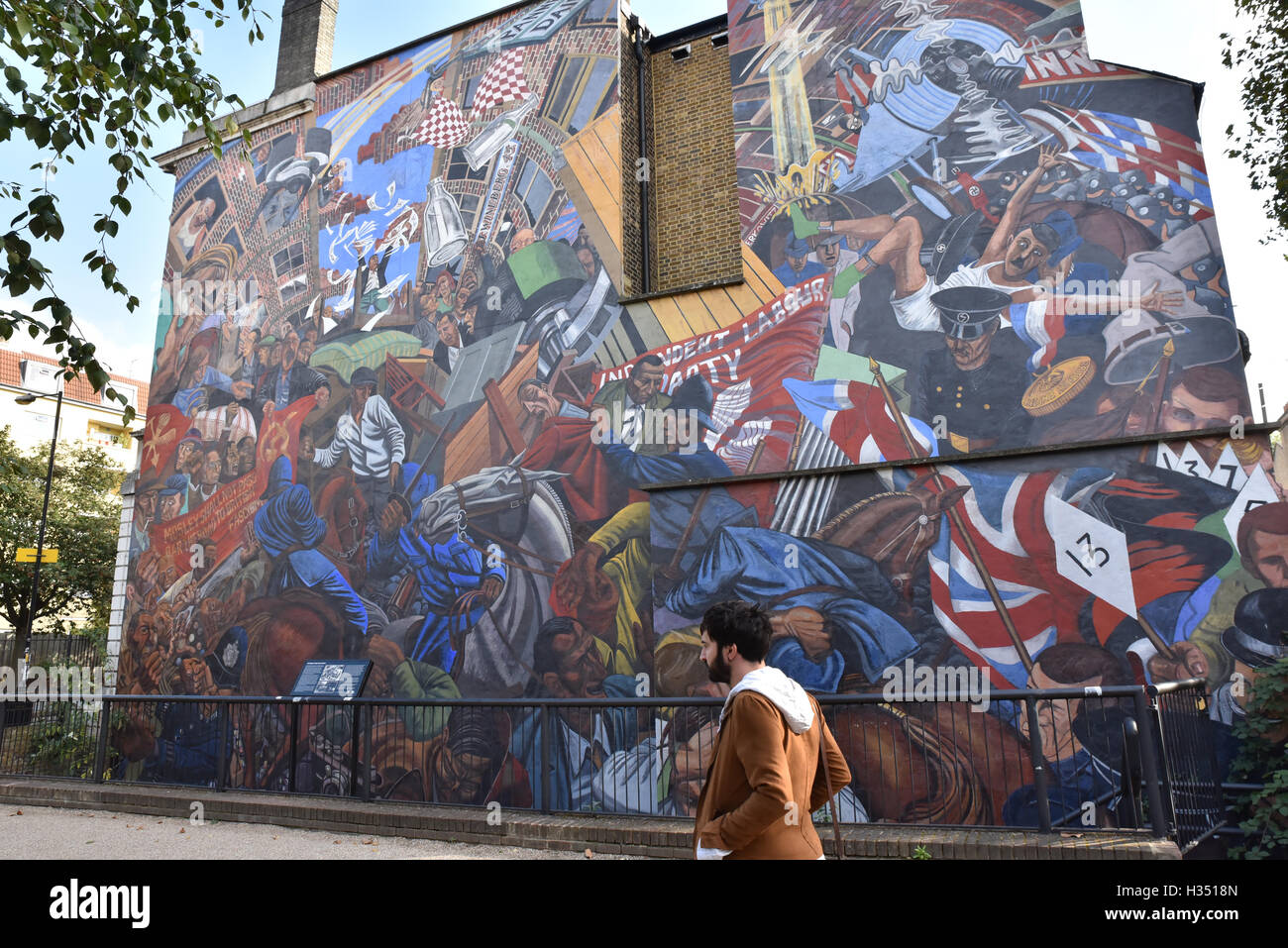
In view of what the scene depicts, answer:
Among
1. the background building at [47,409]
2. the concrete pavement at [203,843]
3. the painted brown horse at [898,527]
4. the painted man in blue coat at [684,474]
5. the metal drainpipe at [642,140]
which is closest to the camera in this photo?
the concrete pavement at [203,843]

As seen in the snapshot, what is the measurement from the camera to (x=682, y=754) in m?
9.65

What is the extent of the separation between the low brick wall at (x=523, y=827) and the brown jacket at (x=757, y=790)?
4028 mm

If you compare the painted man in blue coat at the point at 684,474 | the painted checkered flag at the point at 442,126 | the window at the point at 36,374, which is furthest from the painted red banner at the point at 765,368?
the window at the point at 36,374

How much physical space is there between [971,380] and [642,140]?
21.8 ft

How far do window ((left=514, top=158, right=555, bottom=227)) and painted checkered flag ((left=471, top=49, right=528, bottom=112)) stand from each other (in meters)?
1.37

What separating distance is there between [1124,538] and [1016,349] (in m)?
2.37

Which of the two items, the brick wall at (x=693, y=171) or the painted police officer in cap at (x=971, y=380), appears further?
the brick wall at (x=693, y=171)

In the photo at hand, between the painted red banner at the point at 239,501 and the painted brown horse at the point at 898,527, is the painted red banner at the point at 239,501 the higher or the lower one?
the higher one

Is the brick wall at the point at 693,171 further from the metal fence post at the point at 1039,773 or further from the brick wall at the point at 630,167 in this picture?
the metal fence post at the point at 1039,773

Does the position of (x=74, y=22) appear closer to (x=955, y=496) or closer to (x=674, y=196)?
(x=674, y=196)

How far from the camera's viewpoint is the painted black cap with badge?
33.0 feet

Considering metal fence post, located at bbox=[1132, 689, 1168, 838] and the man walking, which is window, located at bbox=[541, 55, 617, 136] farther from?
the man walking

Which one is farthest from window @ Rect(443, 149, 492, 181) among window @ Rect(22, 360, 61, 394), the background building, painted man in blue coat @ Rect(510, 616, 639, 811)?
window @ Rect(22, 360, 61, 394)

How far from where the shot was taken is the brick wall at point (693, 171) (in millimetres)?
12797
